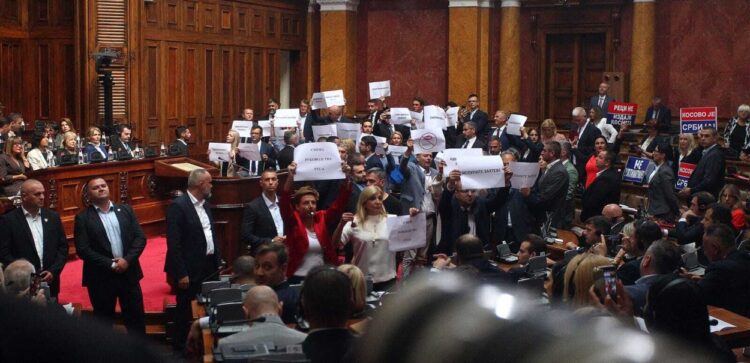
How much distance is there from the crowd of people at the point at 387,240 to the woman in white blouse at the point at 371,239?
0.03 ft

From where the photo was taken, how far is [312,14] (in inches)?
799

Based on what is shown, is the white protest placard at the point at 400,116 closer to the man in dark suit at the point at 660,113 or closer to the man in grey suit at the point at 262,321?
the man in dark suit at the point at 660,113

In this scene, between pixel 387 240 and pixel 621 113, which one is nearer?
pixel 387 240

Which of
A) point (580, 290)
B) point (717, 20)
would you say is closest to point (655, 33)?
point (717, 20)

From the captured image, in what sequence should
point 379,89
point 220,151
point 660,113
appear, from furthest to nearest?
1. point 660,113
2. point 379,89
3. point 220,151

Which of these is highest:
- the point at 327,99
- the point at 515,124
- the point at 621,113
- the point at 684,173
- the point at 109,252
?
the point at 327,99

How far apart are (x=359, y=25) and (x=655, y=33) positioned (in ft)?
18.9

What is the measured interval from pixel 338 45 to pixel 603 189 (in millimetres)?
10344

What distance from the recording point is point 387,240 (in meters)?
7.49

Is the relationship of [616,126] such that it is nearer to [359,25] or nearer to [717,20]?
[717,20]

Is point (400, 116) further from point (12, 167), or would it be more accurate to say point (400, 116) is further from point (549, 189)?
point (12, 167)

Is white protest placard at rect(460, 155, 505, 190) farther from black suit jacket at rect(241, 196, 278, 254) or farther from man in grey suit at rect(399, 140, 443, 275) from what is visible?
black suit jacket at rect(241, 196, 278, 254)

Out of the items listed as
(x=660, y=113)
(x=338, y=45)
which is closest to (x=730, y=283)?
(x=660, y=113)

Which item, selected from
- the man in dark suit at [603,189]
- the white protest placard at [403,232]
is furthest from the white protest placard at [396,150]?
the white protest placard at [403,232]
